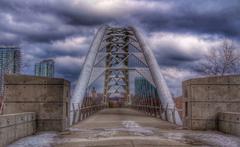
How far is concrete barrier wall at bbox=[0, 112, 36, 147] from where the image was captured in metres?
9.80

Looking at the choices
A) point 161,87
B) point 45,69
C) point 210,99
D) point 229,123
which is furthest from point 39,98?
point 45,69

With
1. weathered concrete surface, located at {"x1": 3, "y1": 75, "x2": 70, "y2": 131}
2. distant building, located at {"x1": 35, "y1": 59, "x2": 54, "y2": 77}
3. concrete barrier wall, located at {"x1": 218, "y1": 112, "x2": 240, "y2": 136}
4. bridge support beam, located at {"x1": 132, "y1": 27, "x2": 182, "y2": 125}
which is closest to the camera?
concrete barrier wall, located at {"x1": 218, "y1": 112, "x2": 240, "y2": 136}

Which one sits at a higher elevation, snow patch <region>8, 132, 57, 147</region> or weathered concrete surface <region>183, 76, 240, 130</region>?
weathered concrete surface <region>183, 76, 240, 130</region>

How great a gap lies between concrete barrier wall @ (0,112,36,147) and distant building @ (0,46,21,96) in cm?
792

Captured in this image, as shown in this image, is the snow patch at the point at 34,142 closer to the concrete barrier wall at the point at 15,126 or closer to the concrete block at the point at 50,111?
the concrete barrier wall at the point at 15,126

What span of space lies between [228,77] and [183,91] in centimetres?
247

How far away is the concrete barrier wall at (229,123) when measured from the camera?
42.0ft

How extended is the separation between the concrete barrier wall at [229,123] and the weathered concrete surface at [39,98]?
242 inches

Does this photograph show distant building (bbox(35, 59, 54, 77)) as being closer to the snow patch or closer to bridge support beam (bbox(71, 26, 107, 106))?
bridge support beam (bbox(71, 26, 107, 106))

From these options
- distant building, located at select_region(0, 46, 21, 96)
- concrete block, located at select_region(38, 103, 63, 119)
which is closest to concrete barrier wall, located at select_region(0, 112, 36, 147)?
concrete block, located at select_region(38, 103, 63, 119)

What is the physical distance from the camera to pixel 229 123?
1366 centimetres

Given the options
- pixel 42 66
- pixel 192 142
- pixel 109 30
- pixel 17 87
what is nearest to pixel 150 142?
pixel 192 142

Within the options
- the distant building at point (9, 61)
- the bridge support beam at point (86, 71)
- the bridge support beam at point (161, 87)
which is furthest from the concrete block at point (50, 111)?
the bridge support beam at point (86, 71)

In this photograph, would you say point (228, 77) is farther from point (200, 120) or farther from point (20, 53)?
point (20, 53)
